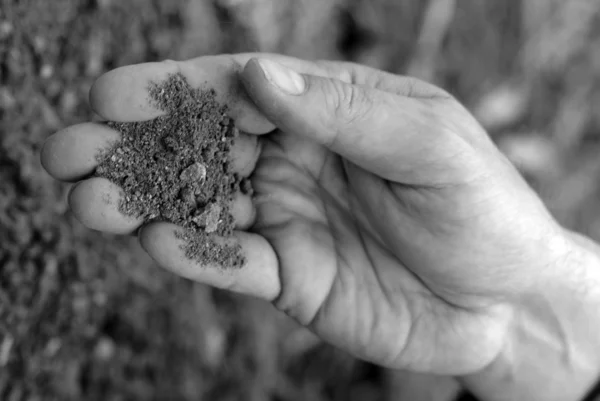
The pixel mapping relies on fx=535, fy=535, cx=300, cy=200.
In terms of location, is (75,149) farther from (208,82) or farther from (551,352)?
(551,352)

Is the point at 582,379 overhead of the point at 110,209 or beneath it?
beneath

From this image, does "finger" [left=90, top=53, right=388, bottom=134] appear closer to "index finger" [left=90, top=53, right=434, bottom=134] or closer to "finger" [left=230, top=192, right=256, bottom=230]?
"index finger" [left=90, top=53, right=434, bottom=134]

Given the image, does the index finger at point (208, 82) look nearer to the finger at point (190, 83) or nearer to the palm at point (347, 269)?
the finger at point (190, 83)

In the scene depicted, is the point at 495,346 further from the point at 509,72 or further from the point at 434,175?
the point at 509,72

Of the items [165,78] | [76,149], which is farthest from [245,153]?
[76,149]

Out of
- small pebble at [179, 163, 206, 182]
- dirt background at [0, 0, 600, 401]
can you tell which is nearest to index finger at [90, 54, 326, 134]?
small pebble at [179, 163, 206, 182]

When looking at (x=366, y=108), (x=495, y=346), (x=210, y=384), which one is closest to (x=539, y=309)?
(x=495, y=346)
